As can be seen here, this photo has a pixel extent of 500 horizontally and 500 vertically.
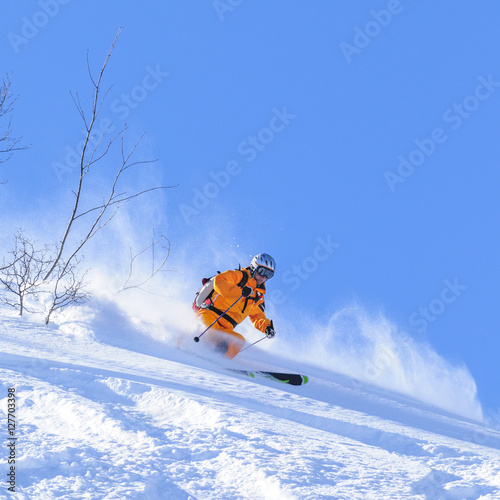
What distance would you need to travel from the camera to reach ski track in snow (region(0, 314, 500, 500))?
3.13 meters

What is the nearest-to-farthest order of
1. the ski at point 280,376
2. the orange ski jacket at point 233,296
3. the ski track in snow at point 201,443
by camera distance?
the ski track in snow at point 201,443, the ski at point 280,376, the orange ski jacket at point 233,296

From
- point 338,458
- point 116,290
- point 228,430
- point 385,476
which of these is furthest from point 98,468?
point 116,290

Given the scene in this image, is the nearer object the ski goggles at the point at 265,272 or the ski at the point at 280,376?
the ski at the point at 280,376

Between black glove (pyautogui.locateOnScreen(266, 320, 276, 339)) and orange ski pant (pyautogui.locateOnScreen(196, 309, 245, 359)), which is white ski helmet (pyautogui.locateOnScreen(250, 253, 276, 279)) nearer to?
black glove (pyautogui.locateOnScreen(266, 320, 276, 339))

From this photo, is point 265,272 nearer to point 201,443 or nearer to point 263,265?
point 263,265

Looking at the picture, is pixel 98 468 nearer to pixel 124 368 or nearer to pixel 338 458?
pixel 338 458

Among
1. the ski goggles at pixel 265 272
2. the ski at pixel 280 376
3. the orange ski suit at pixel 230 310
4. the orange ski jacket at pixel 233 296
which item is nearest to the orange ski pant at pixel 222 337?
the orange ski suit at pixel 230 310

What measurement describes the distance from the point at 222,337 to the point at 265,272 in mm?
1493

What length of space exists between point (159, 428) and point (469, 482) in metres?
2.32

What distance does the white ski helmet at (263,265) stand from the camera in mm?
9438

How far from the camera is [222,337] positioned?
29.5 feet

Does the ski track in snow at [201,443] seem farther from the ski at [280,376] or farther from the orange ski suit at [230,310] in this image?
the orange ski suit at [230,310]

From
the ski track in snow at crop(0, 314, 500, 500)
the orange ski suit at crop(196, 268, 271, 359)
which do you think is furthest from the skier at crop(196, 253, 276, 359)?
the ski track in snow at crop(0, 314, 500, 500)

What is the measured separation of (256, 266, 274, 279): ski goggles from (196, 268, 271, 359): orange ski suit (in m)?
0.20
